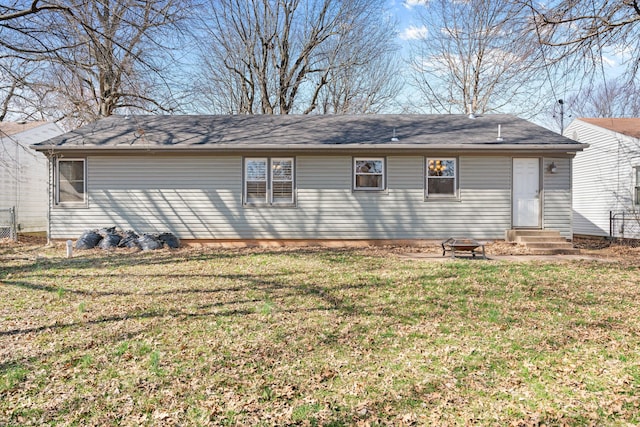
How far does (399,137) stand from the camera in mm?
11500

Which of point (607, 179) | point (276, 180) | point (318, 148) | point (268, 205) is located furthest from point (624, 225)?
point (268, 205)

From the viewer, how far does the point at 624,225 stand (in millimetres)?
14305

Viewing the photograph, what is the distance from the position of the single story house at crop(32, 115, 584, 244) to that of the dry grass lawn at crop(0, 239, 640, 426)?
389cm

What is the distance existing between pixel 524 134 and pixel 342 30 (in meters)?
14.4

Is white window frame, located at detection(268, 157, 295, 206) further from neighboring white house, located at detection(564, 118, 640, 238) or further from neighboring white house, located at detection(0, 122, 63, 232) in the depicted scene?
neighboring white house, located at detection(0, 122, 63, 232)

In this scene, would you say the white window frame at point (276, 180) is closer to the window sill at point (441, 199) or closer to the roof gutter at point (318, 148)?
the roof gutter at point (318, 148)

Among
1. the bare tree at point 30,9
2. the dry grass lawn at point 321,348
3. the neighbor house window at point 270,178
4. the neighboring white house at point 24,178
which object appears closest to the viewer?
the dry grass lawn at point 321,348

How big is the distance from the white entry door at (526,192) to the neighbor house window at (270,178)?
643 cm

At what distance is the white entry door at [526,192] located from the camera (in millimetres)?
11273

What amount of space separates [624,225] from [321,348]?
1505 cm

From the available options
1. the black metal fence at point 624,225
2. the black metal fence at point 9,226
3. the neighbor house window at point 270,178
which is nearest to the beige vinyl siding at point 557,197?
the black metal fence at point 624,225

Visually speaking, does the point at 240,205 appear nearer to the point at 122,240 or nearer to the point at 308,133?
the point at 308,133

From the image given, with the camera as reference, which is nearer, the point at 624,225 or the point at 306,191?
the point at 306,191

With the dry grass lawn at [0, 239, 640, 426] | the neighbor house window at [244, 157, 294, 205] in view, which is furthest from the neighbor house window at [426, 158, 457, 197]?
the dry grass lawn at [0, 239, 640, 426]
